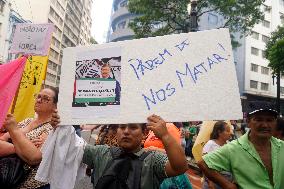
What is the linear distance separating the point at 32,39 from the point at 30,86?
150cm

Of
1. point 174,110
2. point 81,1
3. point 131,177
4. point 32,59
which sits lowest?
point 131,177

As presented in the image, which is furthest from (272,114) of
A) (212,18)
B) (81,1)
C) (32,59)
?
(81,1)

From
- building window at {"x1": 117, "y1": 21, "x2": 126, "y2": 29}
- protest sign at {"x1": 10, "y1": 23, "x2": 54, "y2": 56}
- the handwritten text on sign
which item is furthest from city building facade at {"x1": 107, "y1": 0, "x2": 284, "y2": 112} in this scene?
the handwritten text on sign

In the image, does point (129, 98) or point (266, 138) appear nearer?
point (129, 98)

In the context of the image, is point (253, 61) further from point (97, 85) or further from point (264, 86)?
point (97, 85)

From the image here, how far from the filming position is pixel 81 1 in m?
77.1

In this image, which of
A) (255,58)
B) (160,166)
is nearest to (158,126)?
(160,166)

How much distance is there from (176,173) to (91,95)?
776mm

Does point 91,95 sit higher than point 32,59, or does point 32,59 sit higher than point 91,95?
point 32,59

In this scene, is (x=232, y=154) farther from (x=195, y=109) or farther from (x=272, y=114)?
(x=195, y=109)

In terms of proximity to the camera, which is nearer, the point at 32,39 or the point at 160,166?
the point at 160,166

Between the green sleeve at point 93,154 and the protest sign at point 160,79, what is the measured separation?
331 millimetres

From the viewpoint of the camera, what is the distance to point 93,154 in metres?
2.66

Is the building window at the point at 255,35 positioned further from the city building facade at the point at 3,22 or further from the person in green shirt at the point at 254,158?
the person in green shirt at the point at 254,158
